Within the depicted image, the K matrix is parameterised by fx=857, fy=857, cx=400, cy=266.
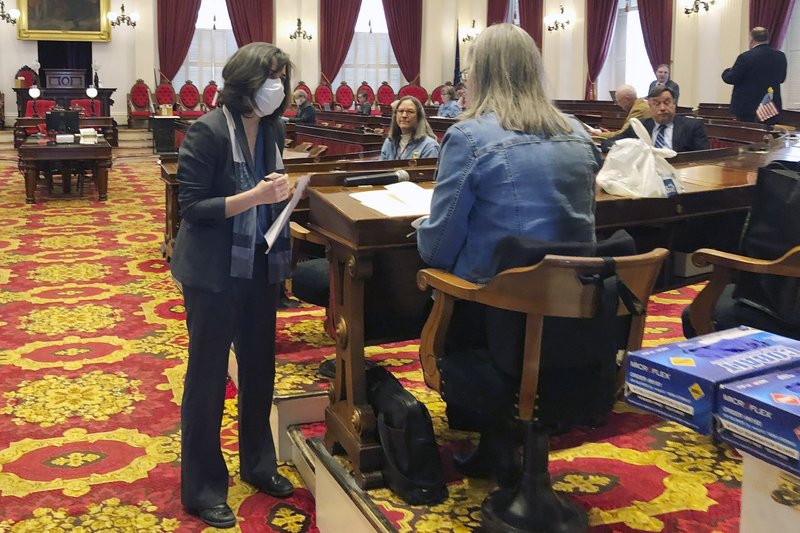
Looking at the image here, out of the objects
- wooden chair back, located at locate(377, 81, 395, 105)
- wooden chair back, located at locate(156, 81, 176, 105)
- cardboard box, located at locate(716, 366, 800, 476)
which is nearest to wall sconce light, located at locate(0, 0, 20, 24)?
wooden chair back, located at locate(156, 81, 176, 105)

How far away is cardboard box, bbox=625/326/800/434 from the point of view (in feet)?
5.00

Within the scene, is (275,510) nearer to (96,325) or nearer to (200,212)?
(200,212)

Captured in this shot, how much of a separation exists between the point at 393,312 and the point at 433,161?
7.05 ft

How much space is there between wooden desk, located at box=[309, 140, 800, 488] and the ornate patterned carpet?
0.83ft

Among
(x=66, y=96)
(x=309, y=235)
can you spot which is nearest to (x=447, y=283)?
(x=309, y=235)

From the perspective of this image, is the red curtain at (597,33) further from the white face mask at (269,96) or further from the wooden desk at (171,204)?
the white face mask at (269,96)

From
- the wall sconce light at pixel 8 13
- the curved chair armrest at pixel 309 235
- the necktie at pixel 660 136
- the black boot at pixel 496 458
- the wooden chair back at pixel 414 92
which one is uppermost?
the wall sconce light at pixel 8 13

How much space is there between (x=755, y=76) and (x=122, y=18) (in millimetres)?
13357

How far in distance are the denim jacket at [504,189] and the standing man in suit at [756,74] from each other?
731cm

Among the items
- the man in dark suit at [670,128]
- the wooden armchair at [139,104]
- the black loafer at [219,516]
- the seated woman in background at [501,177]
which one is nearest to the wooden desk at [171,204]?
the man in dark suit at [670,128]

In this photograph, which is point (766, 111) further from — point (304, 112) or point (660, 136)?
point (304, 112)

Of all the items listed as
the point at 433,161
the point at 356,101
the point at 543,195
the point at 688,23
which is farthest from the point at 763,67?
the point at 356,101

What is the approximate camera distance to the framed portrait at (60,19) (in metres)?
17.1

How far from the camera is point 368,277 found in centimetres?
260
